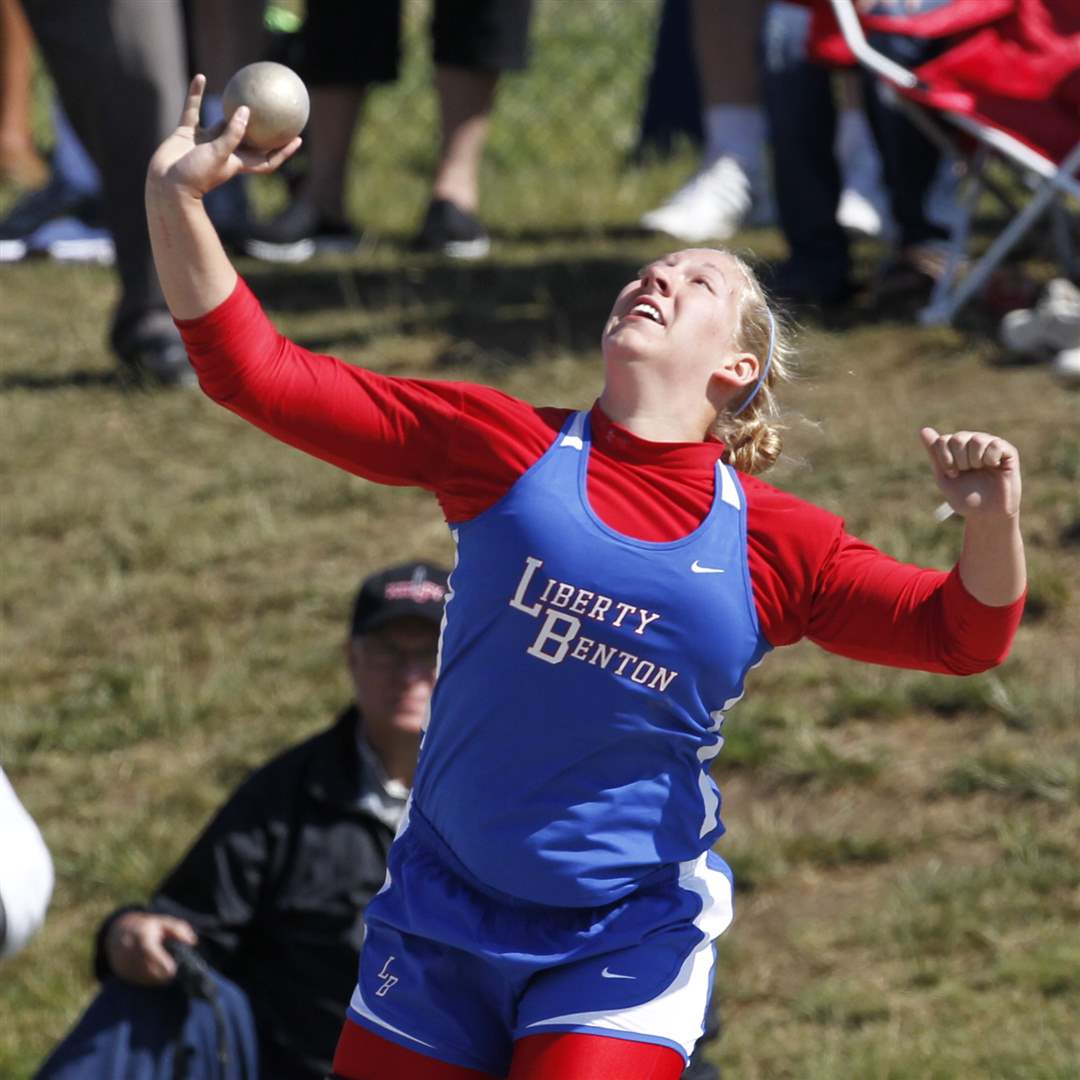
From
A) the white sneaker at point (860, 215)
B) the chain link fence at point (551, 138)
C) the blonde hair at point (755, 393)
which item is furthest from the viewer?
the chain link fence at point (551, 138)

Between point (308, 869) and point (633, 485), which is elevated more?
point (633, 485)

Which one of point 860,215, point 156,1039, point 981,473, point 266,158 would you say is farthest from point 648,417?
point 860,215

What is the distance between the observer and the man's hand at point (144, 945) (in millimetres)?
3434

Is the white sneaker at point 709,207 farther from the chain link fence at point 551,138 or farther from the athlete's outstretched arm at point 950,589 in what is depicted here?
the athlete's outstretched arm at point 950,589

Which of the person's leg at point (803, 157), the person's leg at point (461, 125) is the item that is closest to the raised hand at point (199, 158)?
the person's leg at point (803, 157)

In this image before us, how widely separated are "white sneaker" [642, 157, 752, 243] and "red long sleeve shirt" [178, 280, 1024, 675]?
15.8 feet

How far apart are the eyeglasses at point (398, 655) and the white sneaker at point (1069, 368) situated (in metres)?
2.73

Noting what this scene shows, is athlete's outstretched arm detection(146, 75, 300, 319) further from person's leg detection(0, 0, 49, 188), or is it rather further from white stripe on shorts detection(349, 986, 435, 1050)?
person's leg detection(0, 0, 49, 188)

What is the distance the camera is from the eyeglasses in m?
3.58

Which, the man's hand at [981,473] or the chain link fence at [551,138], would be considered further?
the chain link fence at [551,138]

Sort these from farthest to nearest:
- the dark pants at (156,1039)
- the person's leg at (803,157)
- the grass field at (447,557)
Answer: the person's leg at (803,157)
the grass field at (447,557)
the dark pants at (156,1039)

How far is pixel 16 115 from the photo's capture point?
893 centimetres

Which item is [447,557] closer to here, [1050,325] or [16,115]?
[1050,325]

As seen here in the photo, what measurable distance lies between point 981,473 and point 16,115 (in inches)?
286
